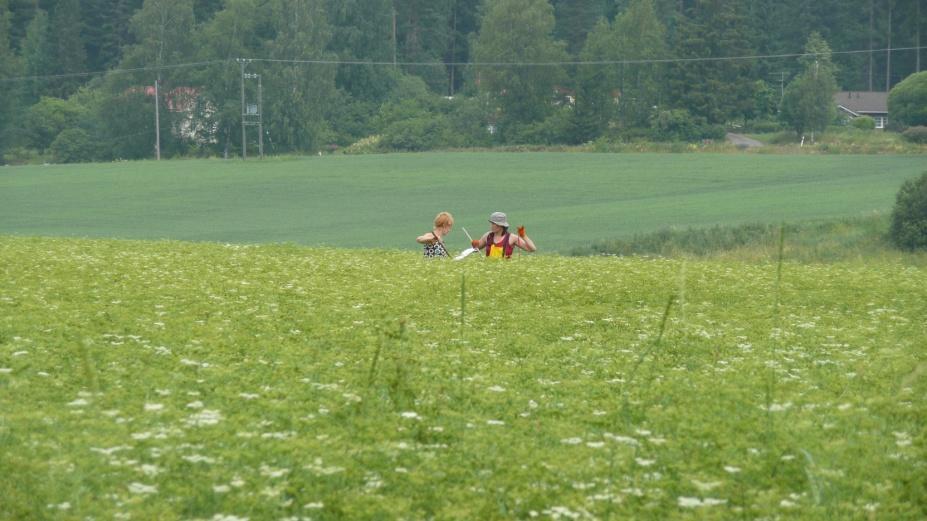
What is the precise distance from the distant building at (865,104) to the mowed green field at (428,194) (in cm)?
4767

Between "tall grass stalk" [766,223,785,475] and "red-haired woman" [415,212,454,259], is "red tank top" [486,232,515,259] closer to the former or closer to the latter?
"red-haired woman" [415,212,454,259]

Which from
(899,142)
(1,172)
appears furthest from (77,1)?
(899,142)

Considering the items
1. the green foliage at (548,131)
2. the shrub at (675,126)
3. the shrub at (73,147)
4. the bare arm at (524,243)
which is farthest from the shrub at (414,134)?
the bare arm at (524,243)

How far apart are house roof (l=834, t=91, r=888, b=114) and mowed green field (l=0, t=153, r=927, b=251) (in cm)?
4830

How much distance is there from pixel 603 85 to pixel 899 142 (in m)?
35.0

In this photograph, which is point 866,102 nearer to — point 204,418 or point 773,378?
point 773,378

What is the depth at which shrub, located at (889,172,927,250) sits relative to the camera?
49.1 m

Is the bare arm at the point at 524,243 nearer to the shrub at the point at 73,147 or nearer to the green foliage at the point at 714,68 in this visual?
the green foliage at the point at 714,68

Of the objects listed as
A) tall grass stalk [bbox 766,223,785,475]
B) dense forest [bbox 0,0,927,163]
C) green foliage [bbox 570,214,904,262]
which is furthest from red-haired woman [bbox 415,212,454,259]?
dense forest [bbox 0,0,927,163]

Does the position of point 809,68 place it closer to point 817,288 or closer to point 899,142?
point 899,142

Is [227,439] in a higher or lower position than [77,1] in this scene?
lower

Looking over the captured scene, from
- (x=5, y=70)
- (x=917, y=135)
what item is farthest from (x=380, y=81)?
(x=917, y=135)

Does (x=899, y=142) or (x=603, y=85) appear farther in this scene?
(x=603, y=85)

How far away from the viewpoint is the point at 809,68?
443ft
